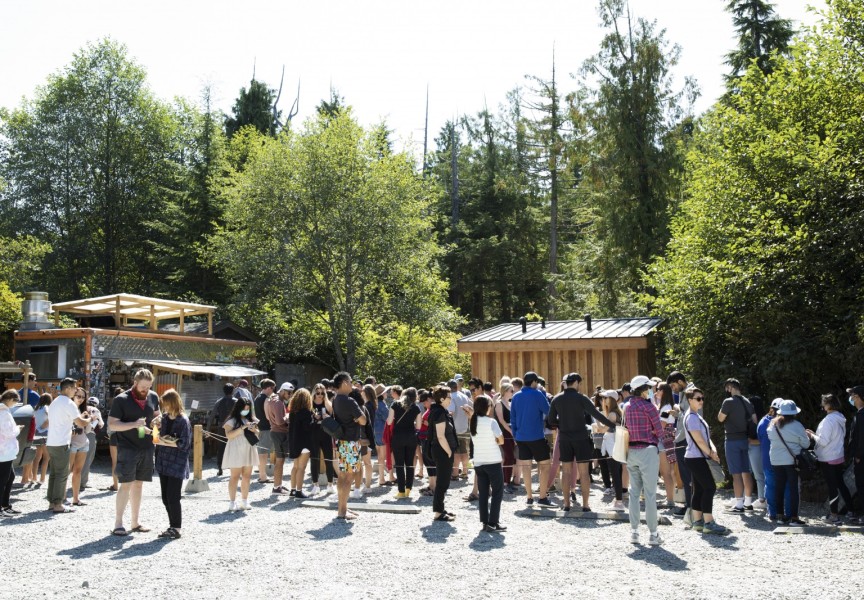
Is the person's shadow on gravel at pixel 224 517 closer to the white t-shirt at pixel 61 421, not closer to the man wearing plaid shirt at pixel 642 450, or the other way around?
the white t-shirt at pixel 61 421

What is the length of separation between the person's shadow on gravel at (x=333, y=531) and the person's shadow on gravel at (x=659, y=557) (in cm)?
321

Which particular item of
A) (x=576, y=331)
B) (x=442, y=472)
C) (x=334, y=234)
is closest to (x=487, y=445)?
(x=442, y=472)

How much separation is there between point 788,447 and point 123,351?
14.4m

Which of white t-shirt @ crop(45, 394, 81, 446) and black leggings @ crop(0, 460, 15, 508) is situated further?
white t-shirt @ crop(45, 394, 81, 446)

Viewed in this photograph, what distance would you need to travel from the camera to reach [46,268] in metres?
35.9

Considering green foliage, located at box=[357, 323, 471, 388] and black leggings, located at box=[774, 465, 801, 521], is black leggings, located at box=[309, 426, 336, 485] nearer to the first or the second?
black leggings, located at box=[774, 465, 801, 521]

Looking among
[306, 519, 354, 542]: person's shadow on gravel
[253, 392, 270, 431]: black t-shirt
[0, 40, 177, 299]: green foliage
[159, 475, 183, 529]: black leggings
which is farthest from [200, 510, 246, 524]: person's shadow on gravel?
[0, 40, 177, 299]: green foliage

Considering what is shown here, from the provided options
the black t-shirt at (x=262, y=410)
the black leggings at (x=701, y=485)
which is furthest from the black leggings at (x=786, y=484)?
the black t-shirt at (x=262, y=410)

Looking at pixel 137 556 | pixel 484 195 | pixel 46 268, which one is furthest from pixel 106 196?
pixel 137 556

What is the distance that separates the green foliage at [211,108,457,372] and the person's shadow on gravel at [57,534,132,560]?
16849 mm

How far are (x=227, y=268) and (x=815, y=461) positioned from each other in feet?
71.7

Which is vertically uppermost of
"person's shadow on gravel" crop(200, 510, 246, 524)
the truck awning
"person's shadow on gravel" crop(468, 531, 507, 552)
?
the truck awning

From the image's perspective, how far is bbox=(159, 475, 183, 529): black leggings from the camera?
8.34m

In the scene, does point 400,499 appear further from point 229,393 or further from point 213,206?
point 213,206
